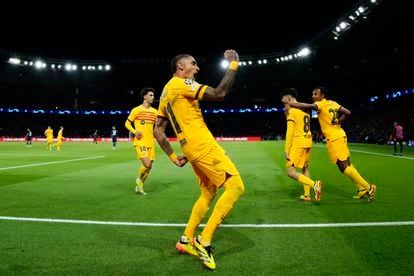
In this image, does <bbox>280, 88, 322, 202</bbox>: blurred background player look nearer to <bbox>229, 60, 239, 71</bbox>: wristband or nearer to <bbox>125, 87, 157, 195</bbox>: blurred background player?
<bbox>125, 87, 157, 195</bbox>: blurred background player

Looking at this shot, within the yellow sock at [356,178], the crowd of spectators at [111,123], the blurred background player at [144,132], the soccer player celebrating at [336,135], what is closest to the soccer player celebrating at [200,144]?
the soccer player celebrating at [336,135]

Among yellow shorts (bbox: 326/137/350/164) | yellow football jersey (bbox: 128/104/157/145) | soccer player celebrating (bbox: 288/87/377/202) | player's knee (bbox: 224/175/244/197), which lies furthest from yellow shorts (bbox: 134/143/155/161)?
player's knee (bbox: 224/175/244/197)

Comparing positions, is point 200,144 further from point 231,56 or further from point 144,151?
point 144,151

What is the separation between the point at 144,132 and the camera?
894 cm

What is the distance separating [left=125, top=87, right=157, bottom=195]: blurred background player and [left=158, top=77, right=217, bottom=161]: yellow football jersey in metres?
4.72

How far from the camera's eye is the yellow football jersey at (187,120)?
397cm

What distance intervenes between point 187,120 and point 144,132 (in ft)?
16.7

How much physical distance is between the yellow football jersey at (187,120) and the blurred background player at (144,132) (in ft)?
15.5

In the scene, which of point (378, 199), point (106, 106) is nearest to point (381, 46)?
point (378, 199)

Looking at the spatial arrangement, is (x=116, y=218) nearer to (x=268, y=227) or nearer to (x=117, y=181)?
(x=268, y=227)

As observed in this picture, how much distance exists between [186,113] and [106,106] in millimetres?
72622

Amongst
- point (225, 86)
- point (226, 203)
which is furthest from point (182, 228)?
point (225, 86)

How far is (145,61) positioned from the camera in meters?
59.8

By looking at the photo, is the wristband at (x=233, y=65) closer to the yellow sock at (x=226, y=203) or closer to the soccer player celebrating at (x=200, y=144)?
the soccer player celebrating at (x=200, y=144)
